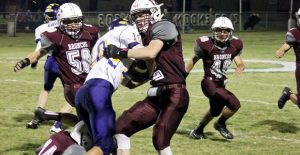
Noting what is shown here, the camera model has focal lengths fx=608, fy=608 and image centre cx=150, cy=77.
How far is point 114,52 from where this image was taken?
20.4ft

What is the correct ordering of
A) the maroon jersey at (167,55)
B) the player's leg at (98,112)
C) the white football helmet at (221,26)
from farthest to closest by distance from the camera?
the white football helmet at (221,26)
the maroon jersey at (167,55)
the player's leg at (98,112)

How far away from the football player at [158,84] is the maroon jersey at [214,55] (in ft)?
8.01

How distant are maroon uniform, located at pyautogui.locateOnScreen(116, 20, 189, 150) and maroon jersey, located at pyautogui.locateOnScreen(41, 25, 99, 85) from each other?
6.52 feet

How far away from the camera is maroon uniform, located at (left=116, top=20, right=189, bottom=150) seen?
661 cm

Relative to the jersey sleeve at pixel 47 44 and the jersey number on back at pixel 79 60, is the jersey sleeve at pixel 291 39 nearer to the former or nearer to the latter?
the jersey number on back at pixel 79 60

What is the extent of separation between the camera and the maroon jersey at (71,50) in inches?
341

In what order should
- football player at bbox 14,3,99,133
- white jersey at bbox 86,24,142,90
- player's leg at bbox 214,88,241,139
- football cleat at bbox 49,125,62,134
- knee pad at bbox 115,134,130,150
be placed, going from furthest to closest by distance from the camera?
football cleat at bbox 49,125,62,134 < player's leg at bbox 214,88,241,139 < football player at bbox 14,3,99,133 < knee pad at bbox 115,134,130,150 < white jersey at bbox 86,24,142,90

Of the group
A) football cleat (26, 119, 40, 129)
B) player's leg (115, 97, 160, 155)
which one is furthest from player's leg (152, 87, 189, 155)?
football cleat (26, 119, 40, 129)

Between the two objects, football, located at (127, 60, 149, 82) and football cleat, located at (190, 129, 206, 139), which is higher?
football, located at (127, 60, 149, 82)

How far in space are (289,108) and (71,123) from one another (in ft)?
23.5

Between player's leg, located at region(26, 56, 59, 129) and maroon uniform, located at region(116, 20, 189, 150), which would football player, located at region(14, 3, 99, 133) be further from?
maroon uniform, located at region(116, 20, 189, 150)

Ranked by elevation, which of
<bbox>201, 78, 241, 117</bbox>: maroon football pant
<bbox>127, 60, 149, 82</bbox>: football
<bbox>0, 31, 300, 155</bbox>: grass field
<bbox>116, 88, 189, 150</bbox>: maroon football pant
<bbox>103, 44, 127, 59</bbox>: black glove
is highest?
<bbox>103, 44, 127, 59</bbox>: black glove

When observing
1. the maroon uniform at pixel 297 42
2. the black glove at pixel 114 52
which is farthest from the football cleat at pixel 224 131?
the black glove at pixel 114 52

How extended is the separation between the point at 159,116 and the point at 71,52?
241cm
